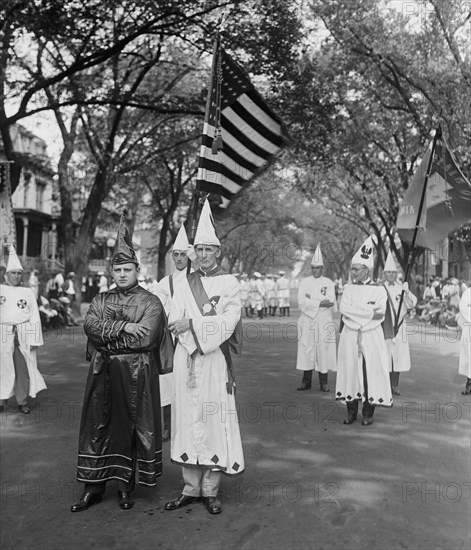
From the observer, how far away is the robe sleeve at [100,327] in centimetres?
485

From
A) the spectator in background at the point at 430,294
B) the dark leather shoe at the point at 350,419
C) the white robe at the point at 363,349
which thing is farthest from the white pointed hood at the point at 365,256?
the spectator in background at the point at 430,294

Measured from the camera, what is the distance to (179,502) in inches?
191

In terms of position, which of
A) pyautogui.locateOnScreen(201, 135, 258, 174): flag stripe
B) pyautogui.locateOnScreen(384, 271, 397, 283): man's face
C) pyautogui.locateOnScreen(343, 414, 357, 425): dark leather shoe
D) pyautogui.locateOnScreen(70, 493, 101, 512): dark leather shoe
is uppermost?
pyautogui.locateOnScreen(201, 135, 258, 174): flag stripe

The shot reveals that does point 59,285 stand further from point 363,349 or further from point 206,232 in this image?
point 206,232

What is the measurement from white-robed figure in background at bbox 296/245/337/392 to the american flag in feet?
7.46

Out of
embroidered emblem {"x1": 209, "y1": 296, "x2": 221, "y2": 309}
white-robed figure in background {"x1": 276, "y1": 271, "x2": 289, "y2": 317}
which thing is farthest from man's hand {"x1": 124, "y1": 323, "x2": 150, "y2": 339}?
white-robed figure in background {"x1": 276, "y1": 271, "x2": 289, "y2": 317}

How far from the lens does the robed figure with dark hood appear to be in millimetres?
4895

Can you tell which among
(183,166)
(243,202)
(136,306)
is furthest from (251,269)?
(136,306)

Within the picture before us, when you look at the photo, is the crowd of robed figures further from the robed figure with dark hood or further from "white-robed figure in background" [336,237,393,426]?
"white-robed figure in background" [336,237,393,426]

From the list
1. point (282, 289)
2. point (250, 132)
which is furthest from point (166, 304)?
point (282, 289)

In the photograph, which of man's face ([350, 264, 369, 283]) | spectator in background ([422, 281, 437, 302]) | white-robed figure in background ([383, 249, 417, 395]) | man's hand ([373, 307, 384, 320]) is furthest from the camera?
spectator in background ([422, 281, 437, 302])

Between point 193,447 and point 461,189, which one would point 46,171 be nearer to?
point 461,189

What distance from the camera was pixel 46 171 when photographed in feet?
68.6

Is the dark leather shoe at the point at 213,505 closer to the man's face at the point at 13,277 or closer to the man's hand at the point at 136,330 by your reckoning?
the man's hand at the point at 136,330
